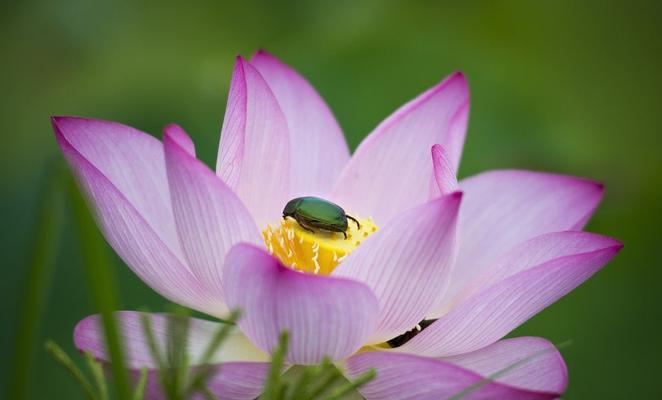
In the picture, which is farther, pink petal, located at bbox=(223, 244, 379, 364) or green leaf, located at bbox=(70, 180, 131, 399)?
pink petal, located at bbox=(223, 244, 379, 364)

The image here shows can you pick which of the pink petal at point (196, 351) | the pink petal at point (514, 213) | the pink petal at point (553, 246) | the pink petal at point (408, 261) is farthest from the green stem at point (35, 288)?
the pink petal at point (514, 213)

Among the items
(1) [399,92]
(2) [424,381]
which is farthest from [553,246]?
(1) [399,92]

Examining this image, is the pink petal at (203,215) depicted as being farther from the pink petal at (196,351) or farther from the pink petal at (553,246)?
the pink petal at (553,246)

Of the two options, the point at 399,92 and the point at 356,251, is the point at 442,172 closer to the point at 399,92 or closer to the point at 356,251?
the point at 356,251

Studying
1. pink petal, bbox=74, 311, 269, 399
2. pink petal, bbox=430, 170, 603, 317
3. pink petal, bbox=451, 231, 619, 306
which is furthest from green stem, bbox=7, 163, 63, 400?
pink petal, bbox=430, 170, 603, 317

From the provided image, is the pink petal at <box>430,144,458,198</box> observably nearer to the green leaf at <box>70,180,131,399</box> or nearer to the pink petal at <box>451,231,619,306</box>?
the pink petal at <box>451,231,619,306</box>
